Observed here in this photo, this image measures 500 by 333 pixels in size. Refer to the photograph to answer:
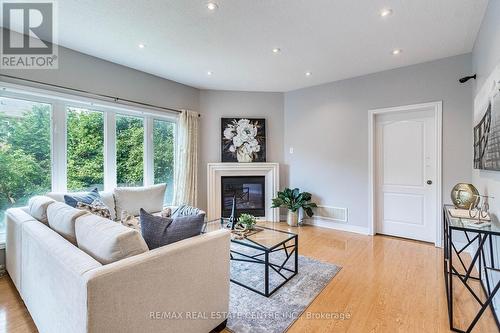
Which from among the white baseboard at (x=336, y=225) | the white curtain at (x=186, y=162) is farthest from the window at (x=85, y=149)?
the white baseboard at (x=336, y=225)

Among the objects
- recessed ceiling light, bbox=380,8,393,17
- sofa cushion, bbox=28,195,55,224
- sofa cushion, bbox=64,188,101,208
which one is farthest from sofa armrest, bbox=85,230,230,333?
recessed ceiling light, bbox=380,8,393,17

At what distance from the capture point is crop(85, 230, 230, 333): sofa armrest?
3.44 feet

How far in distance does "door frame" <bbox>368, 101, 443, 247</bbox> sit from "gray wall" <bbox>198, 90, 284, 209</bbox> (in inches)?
65.3

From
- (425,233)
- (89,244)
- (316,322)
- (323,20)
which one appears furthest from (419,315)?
(323,20)

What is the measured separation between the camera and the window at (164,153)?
400 centimetres

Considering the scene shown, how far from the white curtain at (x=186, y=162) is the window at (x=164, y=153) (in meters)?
0.12

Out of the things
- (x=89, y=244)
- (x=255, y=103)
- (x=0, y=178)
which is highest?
(x=255, y=103)

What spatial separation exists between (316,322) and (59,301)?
5.44 feet

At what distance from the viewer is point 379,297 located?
2.09m

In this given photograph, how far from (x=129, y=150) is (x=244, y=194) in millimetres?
2178

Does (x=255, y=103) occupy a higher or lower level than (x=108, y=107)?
higher

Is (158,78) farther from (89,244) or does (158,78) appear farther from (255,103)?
(89,244)

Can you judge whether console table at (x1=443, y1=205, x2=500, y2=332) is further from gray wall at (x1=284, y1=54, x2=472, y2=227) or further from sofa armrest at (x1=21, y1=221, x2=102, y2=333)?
sofa armrest at (x1=21, y1=221, x2=102, y2=333)

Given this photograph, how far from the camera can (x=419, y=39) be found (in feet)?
8.89
